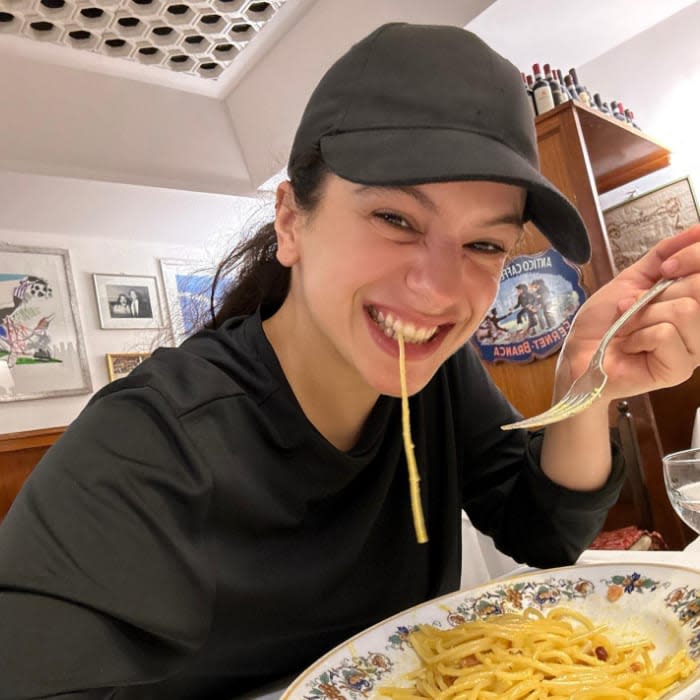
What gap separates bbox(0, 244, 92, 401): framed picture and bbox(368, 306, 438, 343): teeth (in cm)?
300

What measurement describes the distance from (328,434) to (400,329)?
10.4 inches

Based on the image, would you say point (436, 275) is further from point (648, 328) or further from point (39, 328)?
point (39, 328)

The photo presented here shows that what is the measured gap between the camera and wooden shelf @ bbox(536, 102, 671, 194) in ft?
7.80

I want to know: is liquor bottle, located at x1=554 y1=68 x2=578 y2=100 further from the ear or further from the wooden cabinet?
the ear

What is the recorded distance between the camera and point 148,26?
2723 millimetres

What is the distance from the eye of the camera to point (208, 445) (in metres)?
0.73

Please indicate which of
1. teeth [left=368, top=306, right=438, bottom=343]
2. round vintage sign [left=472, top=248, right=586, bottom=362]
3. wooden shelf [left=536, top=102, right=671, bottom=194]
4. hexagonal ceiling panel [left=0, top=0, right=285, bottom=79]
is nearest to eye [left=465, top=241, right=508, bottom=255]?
teeth [left=368, top=306, right=438, bottom=343]

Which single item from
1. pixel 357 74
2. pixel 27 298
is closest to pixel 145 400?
pixel 357 74

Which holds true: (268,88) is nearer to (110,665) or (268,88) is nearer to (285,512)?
(285,512)

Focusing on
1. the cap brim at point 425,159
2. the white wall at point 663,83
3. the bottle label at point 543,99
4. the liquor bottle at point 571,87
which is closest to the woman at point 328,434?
the cap brim at point 425,159

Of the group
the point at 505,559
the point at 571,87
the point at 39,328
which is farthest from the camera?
the point at 39,328

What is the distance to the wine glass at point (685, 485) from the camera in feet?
2.00

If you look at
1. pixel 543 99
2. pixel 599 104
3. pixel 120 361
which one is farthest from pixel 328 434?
pixel 120 361

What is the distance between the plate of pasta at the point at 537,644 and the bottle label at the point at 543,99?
205 centimetres
